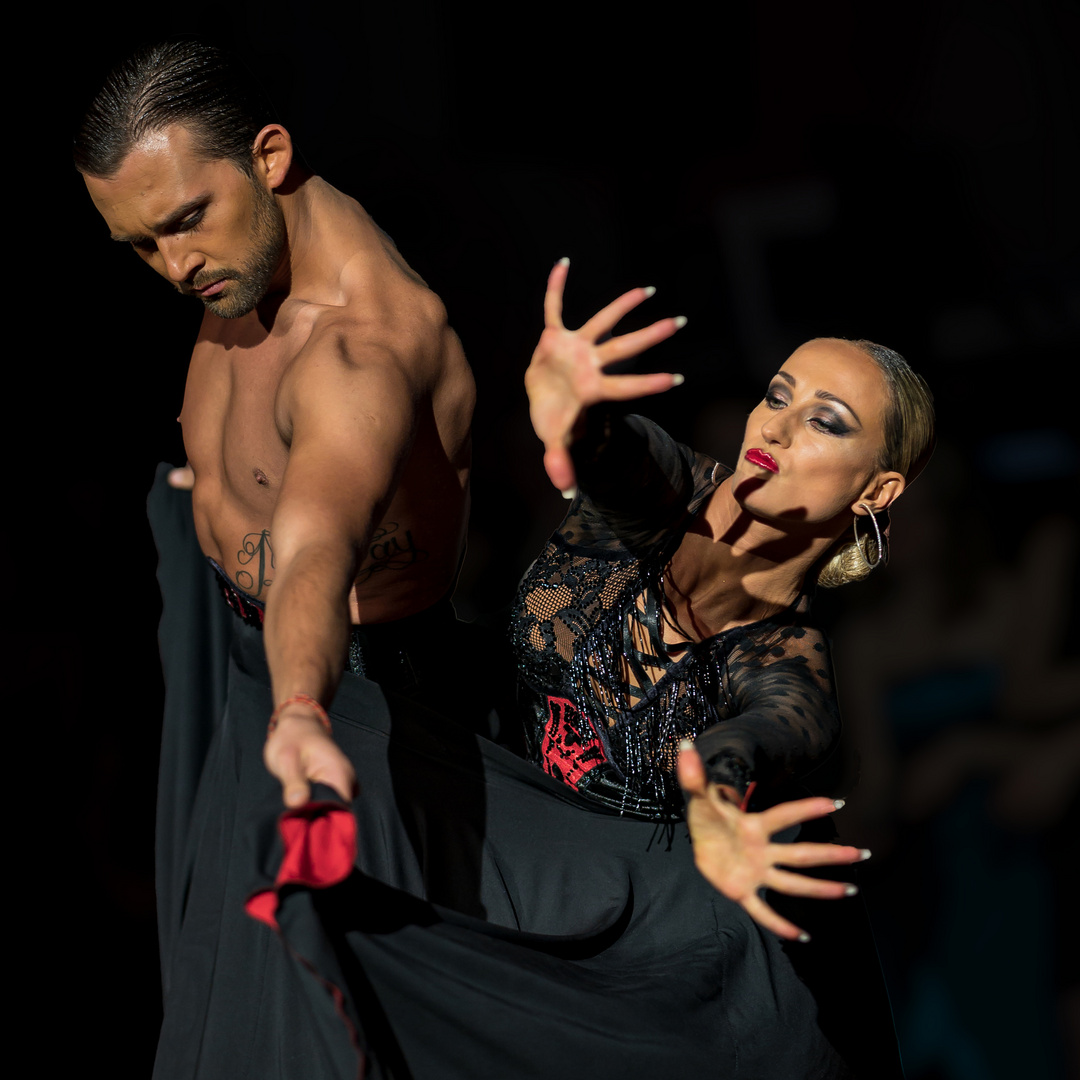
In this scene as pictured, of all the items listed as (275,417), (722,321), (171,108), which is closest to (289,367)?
(275,417)

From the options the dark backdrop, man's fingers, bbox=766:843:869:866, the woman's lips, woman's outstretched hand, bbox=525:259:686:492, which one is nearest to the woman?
the woman's lips

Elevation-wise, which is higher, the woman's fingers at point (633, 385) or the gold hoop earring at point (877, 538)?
the woman's fingers at point (633, 385)

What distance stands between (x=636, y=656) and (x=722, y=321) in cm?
98

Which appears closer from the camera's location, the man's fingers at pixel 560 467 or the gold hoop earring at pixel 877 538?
the man's fingers at pixel 560 467

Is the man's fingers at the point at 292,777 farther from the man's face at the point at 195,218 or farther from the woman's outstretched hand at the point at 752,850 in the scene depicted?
the man's face at the point at 195,218

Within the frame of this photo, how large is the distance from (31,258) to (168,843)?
1.17 metres

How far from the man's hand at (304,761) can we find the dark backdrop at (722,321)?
5.18 feet

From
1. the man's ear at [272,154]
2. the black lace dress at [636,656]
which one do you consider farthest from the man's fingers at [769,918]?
the man's ear at [272,154]

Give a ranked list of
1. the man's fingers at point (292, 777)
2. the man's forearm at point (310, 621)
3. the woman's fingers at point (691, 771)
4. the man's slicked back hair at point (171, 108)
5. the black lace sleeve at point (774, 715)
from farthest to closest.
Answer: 1. the man's slicked back hair at point (171, 108)
2. the black lace sleeve at point (774, 715)
3. the woman's fingers at point (691, 771)
4. the man's forearm at point (310, 621)
5. the man's fingers at point (292, 777)

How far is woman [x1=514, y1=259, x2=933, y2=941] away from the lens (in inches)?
63.7

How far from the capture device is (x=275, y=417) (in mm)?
1674

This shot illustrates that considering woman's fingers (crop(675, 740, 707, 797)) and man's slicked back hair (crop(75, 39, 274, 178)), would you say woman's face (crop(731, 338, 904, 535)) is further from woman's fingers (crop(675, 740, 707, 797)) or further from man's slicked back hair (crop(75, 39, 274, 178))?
man's slicked back hair (crop(75, 39, 274, 178))

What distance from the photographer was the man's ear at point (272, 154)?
1627mm

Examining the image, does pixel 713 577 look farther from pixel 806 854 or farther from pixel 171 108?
pixel 171 108
